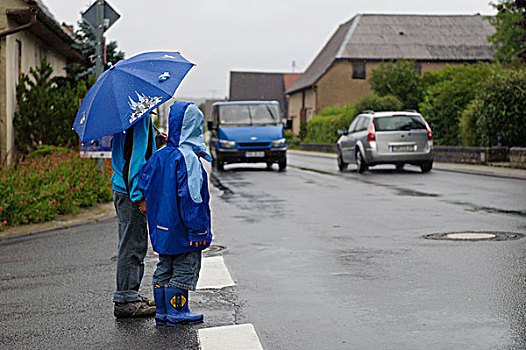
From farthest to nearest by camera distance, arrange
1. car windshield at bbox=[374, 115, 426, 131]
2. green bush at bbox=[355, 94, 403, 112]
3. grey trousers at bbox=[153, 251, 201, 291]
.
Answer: green bush at bbox=[355, 94, 403, 112] < car windshield at bbox=[374, 115, 426, 131] < grey trousers at bbox=[153, 251, 201, 291]

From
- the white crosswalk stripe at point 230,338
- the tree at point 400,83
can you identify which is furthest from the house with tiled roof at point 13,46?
the tree at point 400,83

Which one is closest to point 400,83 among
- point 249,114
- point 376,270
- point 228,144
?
point 249,114

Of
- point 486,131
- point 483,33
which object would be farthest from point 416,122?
point 483,33

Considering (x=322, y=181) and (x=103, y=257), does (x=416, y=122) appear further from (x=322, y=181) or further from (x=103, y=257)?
(x=103, y=257)

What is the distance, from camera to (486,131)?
88.1 ft

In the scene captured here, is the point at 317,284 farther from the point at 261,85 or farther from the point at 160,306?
the point at 261,85

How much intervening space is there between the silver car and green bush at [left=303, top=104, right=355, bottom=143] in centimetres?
2000

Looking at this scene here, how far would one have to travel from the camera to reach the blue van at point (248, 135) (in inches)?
1015

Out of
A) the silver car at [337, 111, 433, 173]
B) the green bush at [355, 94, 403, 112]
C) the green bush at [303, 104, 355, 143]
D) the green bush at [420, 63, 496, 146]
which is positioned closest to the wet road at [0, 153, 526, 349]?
the silver car at [337, 111, 433, 173]

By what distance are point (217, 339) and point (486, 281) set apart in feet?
8.79

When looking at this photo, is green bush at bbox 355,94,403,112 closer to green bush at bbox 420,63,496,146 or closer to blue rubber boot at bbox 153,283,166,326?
green bush at bbox 420,63,496,146

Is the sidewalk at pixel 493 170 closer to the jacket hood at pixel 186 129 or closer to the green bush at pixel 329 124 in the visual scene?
the jacket hood at pixel 186 129

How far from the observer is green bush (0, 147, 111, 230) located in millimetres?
11656

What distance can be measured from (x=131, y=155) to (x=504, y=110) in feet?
72.5
